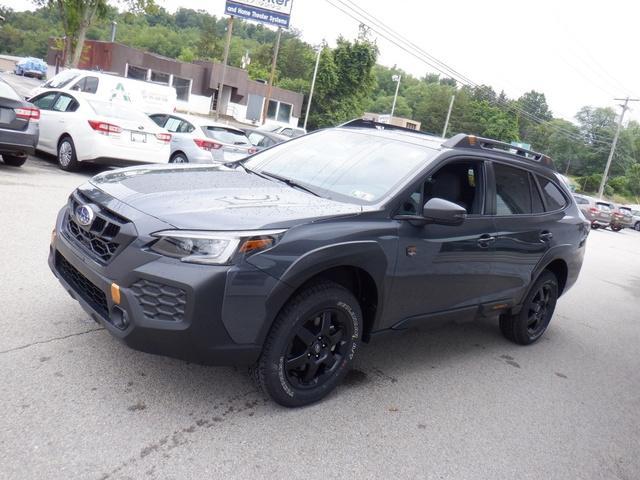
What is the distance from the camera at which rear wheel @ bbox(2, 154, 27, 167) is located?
33.5 feet

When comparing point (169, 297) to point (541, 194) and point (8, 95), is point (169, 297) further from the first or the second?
point (8, 95)

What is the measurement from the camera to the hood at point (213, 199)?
10.2 feet

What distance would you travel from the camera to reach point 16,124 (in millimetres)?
9000

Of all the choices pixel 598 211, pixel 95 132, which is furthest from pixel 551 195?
pixel 598 211

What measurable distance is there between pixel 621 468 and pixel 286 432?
2.19 meters

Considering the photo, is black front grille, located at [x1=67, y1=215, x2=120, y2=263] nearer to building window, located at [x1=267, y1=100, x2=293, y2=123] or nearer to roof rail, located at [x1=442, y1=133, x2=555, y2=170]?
roof rail, located at [x1=442, y1=133, x2=555, y2=170]

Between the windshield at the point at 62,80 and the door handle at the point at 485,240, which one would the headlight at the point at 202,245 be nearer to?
the door handle at the point at 485,240

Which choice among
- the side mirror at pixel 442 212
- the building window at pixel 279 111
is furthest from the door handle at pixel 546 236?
the building window at pixel 279 111

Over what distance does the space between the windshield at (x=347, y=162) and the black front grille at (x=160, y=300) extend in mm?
1401

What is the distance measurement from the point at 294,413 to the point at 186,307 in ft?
3.50

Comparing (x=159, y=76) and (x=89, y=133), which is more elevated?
(x=159, y=76)

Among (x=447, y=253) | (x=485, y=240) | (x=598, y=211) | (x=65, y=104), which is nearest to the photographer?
(x=447, y=253)

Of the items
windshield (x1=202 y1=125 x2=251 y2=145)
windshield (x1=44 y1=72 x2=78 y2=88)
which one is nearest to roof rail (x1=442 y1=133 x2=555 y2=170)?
windshield (x1=202 y1=125 x2=251 y2=145)

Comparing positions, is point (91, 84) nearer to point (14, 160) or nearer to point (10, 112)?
point (14, 160)
